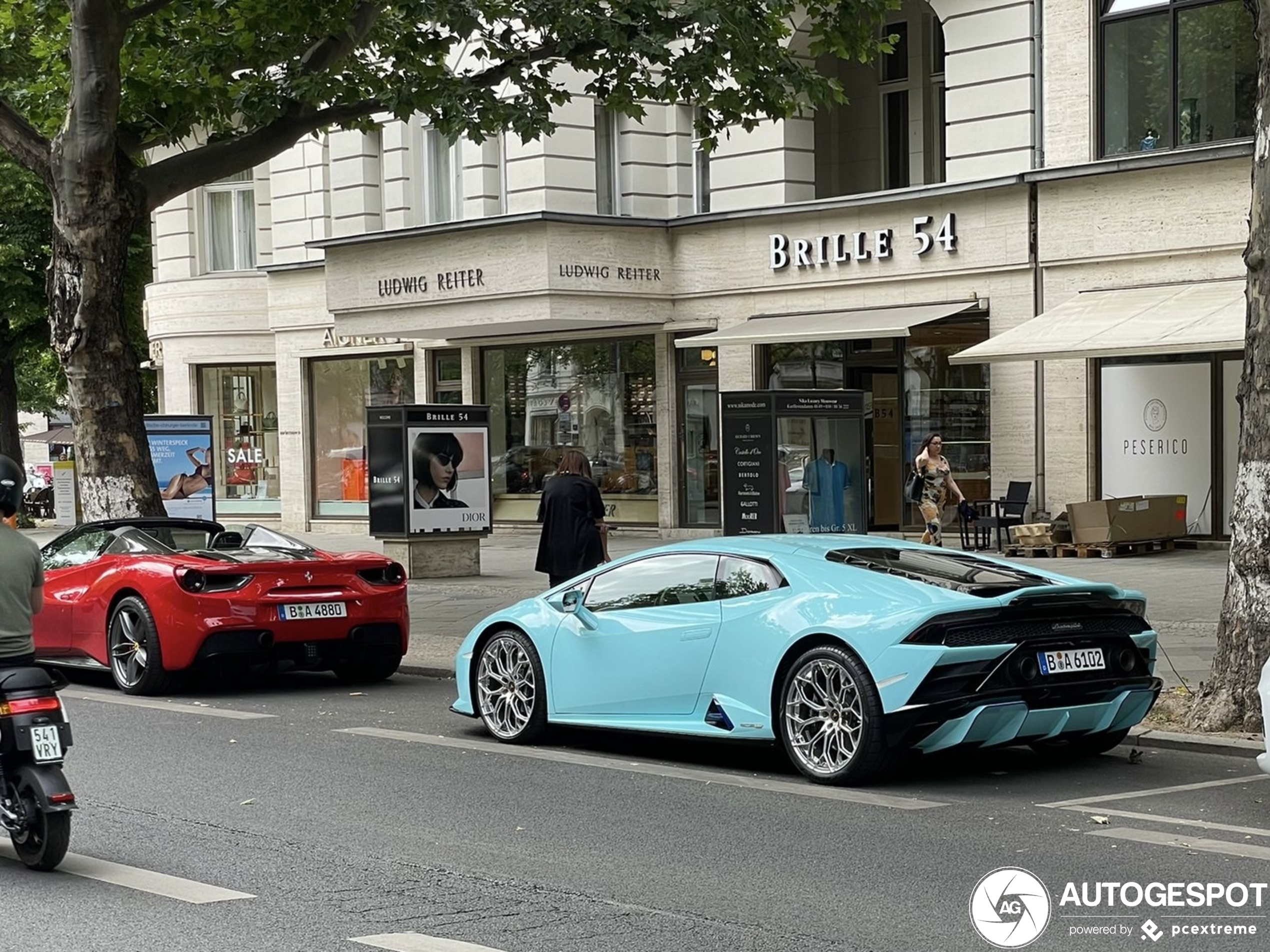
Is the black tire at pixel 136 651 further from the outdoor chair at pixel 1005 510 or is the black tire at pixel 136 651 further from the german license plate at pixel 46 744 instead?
the outdoor chair at pixel 1005 510

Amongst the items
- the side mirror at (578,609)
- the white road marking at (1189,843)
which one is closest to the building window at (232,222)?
the side mirror at (578,609)

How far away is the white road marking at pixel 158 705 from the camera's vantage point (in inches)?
449

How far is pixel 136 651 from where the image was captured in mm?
12523

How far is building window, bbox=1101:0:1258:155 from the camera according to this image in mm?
20953

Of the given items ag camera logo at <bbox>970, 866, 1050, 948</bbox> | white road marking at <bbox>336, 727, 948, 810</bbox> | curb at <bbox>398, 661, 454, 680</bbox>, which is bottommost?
curb at <bbox>398, 661, 454, 680</bbox>

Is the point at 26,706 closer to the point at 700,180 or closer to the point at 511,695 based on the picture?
the point at 511,695

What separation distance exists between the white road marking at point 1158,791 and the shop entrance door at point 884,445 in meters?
16.3

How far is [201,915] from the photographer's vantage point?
6.04 m

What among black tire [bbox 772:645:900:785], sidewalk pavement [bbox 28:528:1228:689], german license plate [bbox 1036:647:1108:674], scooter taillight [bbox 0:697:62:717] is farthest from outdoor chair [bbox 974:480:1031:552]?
scooter taillight [bbox 0:697:62:717]

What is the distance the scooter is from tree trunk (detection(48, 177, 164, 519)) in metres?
10.6

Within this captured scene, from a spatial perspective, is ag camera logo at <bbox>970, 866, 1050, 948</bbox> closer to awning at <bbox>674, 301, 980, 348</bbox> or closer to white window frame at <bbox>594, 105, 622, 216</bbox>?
awning at <bbox>674, 301, 980, 348</bbox>

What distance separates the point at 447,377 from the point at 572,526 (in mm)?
16940

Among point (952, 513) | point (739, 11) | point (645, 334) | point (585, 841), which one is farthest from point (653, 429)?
point (585, 841)

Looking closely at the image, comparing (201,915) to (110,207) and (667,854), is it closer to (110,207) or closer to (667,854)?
(667,854)
